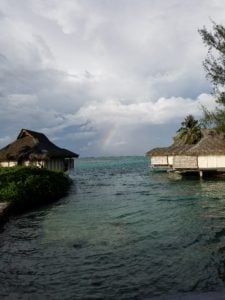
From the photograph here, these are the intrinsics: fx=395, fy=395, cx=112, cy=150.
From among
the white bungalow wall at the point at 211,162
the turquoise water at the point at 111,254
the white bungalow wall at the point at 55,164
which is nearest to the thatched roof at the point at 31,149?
the white bungalow wall at the point at 55,164

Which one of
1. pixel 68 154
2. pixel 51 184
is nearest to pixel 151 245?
pixel 51 184

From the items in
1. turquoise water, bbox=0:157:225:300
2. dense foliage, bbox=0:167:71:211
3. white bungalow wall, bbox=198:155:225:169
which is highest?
white bungalow wall, bbox=198:155:225:169

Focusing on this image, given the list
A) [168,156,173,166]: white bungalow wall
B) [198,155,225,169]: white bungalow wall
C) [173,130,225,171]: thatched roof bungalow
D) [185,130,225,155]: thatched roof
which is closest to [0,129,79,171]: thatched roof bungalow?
[185,130,225,155]: thatched roof

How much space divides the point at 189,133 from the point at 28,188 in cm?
4769

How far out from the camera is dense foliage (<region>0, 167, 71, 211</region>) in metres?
21.4

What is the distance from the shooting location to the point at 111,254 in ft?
39.5

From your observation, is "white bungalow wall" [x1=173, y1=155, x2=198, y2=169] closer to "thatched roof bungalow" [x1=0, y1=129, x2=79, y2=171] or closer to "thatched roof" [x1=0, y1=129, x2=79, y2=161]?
"thatched roof" [x1=0, y1=129, x2=79, y2=161]

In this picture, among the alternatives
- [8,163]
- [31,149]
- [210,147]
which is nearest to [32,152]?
[31,149]

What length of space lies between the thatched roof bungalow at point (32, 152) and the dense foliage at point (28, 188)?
835 centimetres

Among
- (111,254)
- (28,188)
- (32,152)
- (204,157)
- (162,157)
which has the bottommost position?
(111,254)

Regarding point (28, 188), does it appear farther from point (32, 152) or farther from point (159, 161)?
point (159, 161)

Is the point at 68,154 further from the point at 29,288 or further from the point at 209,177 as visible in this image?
the point at 29,288

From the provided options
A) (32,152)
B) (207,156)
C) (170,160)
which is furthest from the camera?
(170,160)

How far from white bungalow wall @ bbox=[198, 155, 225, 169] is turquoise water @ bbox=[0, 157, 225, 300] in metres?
24.4
